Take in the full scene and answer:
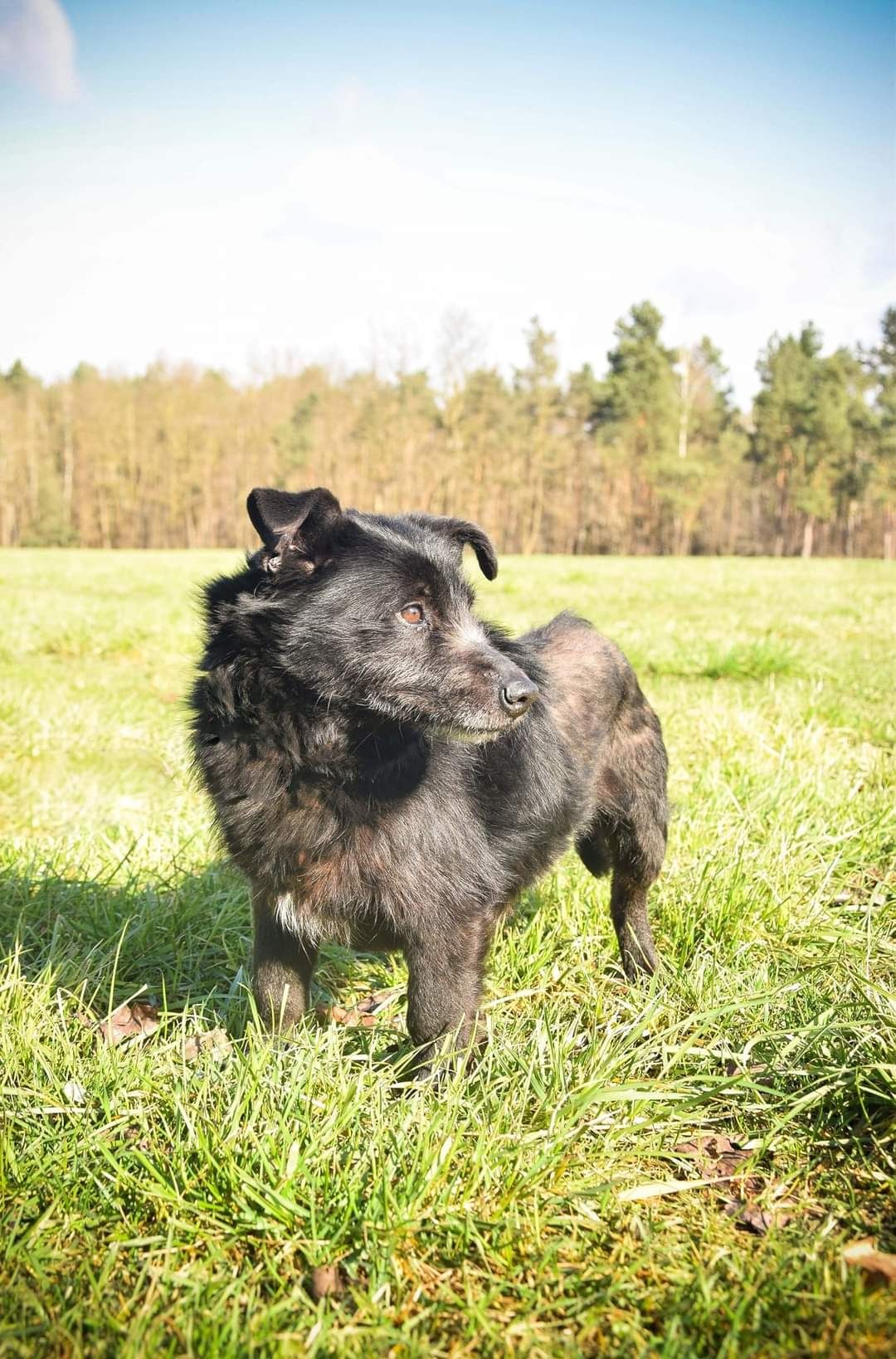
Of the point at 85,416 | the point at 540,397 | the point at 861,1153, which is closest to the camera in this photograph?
the point at 861,1153

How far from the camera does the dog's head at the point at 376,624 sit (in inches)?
108

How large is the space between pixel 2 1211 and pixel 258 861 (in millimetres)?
1029

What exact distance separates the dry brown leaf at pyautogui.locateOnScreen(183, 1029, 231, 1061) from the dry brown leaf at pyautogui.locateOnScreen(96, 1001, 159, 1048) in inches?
5.0

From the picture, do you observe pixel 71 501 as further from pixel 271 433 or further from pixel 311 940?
pixel 311 940

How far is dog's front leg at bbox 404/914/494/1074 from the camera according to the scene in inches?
101

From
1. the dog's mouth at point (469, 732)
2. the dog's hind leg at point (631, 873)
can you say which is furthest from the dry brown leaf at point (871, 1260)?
the dog's mouth at point (469, 732)

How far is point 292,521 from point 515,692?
862mm

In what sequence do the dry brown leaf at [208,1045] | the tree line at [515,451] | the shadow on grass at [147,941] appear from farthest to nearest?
the tree line at [515,451] → the shadow on grass at [147,941] → the dry brown leaf at [208,1045]

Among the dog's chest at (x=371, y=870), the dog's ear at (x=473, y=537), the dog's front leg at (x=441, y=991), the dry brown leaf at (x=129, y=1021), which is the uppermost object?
the dog's ear at (x=473, y=537)

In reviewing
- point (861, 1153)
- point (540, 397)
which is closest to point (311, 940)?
point (861, 1153)

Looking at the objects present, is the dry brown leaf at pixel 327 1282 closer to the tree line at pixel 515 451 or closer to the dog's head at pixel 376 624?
the dog's head at pixel 376 624

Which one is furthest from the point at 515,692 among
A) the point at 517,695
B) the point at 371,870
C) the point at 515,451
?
the point at 515,451

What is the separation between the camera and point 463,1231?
6.30 ft

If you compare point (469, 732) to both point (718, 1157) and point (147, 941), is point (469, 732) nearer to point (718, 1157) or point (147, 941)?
point (718, 1157)
